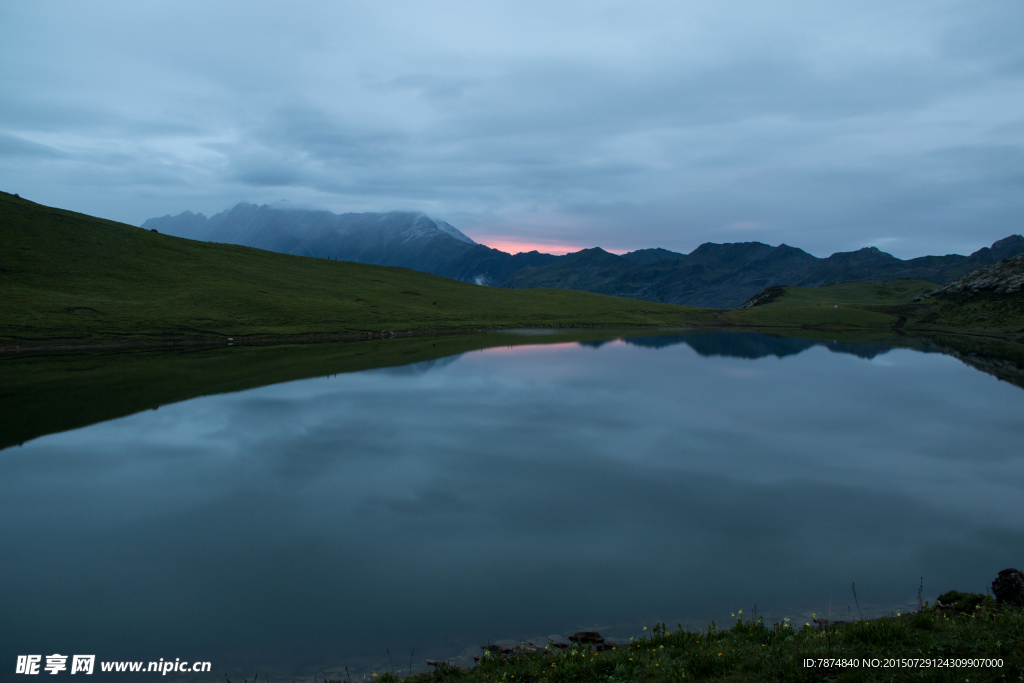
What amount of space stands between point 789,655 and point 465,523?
10948 millimetres

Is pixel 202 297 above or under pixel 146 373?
above

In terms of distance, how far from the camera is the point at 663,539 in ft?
55.5

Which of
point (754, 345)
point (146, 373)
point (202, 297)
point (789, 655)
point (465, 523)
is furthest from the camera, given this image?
point (202, 297)

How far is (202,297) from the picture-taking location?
9812 cm

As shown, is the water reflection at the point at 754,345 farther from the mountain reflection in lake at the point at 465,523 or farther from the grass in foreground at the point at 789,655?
the grass in foreground at the point at 789,655

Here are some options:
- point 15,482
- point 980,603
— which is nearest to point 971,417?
point 980,603

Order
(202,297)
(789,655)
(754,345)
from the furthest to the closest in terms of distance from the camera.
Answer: (202,297) → (754,345) → (789,655)

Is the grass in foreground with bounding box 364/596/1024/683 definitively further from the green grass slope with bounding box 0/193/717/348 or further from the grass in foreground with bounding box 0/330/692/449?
the green grass slope with bounding box 0/193/717/348

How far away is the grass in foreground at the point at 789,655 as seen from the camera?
29.0 feet

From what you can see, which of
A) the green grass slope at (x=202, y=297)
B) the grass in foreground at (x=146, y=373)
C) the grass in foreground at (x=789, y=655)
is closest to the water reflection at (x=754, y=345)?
the grass in foreground at (x=146, y=373)

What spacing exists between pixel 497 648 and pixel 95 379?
50.0 metres

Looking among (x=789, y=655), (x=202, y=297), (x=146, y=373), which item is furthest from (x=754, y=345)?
(x=202, y=297)

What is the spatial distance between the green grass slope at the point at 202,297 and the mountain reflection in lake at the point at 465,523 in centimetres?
5372

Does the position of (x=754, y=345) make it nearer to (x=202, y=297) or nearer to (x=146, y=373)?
(x=146, y=373)
